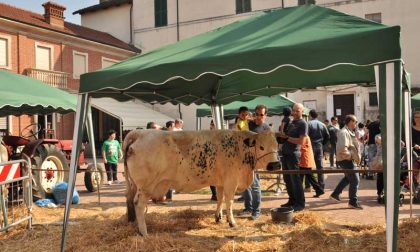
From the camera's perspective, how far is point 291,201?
774 centimetres

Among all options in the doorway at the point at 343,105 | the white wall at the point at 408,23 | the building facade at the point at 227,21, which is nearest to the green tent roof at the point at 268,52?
the building facade at the point at 227,21

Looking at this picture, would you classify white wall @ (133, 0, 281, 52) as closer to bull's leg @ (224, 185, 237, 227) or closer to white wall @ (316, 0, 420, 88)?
white wall @ (316, 0, 420, 88)

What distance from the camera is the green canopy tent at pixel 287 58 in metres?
4.21

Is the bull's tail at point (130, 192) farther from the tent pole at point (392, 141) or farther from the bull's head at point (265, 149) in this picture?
the tent pole at point (392, 141)

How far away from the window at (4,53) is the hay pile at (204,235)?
56.2ft

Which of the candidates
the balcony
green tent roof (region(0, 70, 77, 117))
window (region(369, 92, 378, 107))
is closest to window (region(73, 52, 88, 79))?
the balcony

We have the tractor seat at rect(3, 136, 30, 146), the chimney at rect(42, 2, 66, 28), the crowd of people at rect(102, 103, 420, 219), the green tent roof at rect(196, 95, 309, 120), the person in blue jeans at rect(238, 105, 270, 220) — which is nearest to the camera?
the person in blue jeans at rect(238, 105, 270, 220)

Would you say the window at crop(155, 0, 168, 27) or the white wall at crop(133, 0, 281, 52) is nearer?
the white wall at crop(133, 0, 281, 52)

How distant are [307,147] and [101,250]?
15.9 ft

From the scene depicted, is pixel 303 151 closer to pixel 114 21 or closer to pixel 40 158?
pixel 40 158

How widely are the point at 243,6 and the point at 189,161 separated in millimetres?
25202

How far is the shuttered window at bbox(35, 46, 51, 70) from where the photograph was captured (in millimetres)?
24027

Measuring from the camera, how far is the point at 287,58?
4.64 meters

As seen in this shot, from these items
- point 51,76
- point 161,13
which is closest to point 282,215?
point 51,76
